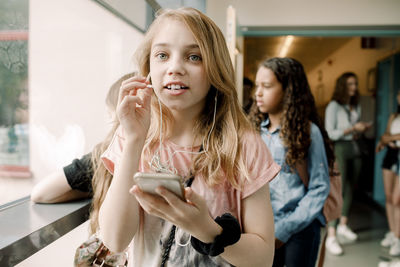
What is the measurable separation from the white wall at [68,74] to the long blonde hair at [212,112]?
72 centimetres

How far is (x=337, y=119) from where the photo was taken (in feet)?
11.9

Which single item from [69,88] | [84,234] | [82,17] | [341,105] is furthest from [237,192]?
[341,105]

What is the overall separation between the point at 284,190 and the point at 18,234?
1.26 metres

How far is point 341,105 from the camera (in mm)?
3621

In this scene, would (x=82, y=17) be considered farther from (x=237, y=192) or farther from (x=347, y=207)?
(x=347, y=207)

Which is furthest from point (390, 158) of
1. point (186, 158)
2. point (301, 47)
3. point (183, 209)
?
point (183, 209)

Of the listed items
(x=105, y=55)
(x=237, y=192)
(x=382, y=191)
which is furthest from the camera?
(x=382, y=191)

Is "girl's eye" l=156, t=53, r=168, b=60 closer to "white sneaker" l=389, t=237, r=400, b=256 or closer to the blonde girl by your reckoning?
the blonde girl

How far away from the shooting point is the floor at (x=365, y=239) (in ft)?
10.0

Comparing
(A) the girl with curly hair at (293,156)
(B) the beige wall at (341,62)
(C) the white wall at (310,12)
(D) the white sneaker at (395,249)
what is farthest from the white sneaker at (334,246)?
(C) the white wall at (310,12)

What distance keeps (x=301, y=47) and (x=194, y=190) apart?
10.7 ft

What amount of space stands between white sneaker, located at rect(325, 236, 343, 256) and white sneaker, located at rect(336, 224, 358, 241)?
0.91ft

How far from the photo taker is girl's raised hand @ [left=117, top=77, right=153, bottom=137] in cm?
83

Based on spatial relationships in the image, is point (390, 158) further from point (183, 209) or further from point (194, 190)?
point (183, 209)
